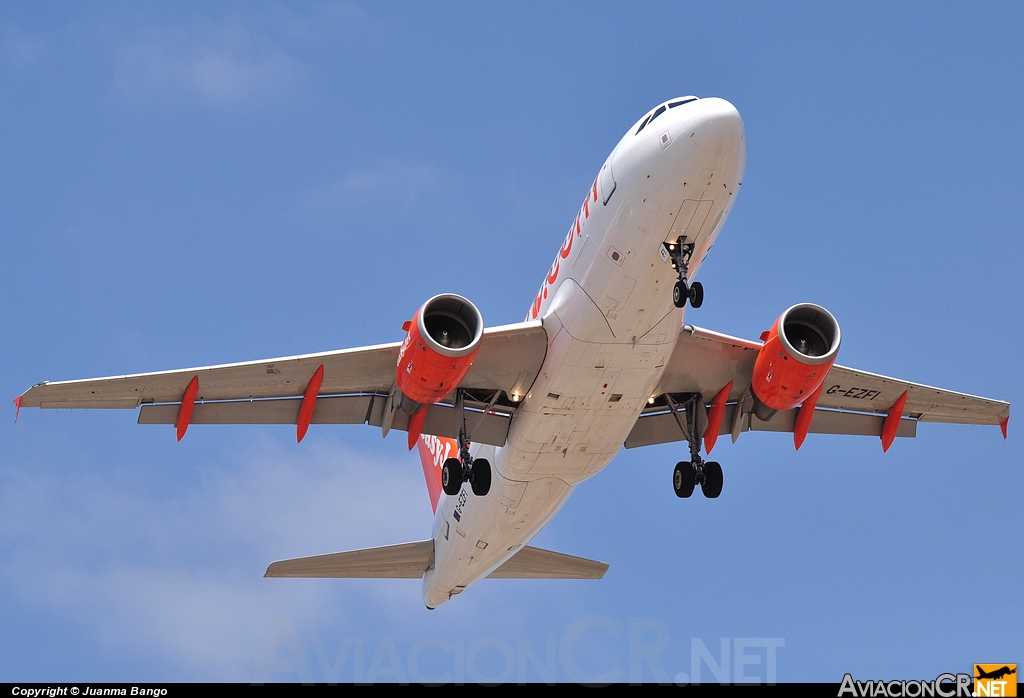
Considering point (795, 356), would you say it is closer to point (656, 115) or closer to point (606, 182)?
point (606, 182)

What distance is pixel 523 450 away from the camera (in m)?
21.0

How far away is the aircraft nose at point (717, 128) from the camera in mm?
16734

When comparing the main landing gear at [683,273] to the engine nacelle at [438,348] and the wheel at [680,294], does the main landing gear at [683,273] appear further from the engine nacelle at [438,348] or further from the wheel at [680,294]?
the engine nacelle at [438,348]

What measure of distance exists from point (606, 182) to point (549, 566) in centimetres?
1279

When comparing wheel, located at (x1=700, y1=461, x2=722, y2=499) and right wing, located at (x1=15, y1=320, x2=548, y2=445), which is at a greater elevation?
right wing, located at (x1=15, y1=320, x2=548, y2=445)

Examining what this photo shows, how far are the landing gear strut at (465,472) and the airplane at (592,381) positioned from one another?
0.03m

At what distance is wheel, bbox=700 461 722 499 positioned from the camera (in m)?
22.3

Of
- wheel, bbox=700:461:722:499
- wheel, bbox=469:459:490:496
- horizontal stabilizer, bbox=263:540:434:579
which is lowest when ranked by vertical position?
wheel, bbox=469:459:490:496

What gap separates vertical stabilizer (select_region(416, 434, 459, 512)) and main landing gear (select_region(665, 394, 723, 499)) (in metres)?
5.70

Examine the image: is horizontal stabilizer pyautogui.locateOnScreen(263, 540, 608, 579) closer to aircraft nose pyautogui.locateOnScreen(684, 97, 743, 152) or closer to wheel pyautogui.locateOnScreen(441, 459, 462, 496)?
wheel pyautogui.locateOnScreen(441, 459, 462, 496)

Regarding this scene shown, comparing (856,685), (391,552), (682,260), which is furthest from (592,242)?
(391,552)

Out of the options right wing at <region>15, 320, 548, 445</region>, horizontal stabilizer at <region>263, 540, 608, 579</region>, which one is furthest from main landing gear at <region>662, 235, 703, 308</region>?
horizontal stabilizer at <region>263, 540, 608, 579</region>

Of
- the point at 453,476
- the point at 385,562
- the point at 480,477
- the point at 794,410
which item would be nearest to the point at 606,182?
the point at 480,477

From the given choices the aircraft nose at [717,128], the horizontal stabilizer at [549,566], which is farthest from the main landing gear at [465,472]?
the aircraft nose at [717,128]
